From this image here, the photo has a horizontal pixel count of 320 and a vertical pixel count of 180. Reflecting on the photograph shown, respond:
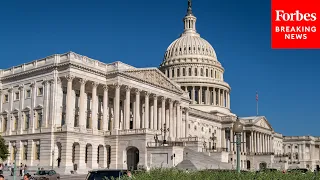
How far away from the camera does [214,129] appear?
127 m

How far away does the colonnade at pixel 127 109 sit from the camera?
73.9 meters

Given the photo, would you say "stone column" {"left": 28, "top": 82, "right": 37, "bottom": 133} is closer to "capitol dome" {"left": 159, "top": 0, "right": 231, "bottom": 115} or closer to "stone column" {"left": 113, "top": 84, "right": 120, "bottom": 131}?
"stone column" {"left": 113, "top": 84, "right": 120, "bottom": 131}

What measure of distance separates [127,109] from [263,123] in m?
74.1

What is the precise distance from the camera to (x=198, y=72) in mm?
141125

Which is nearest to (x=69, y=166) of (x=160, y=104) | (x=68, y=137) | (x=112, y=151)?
(x=68, y=137)

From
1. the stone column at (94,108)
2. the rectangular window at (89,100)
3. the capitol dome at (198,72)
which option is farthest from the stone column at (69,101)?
the capitol dome at (198,72)

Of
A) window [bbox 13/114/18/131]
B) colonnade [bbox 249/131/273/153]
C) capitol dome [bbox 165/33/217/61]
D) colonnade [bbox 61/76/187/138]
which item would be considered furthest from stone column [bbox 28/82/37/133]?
colonnade [bbox 249/131/273/153]

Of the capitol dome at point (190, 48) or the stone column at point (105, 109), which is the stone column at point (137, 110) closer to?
the stone column at point (105, 109)

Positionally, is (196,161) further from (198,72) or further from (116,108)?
(198,72)

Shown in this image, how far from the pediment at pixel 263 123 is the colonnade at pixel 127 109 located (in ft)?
161

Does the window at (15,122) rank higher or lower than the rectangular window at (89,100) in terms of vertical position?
lower

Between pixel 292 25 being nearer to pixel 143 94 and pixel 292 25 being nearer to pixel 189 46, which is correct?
pixel 143 94

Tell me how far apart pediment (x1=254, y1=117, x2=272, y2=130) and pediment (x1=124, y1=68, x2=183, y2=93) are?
51.7 m

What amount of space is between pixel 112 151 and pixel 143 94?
13.4 m
